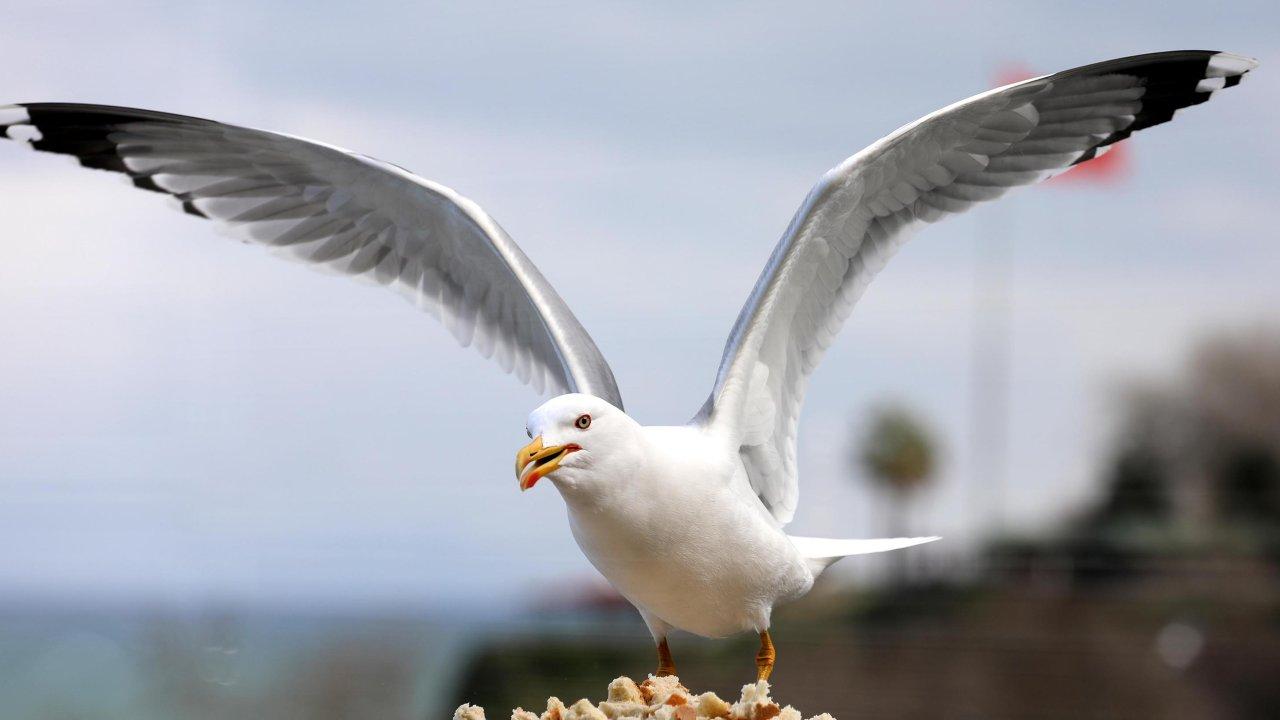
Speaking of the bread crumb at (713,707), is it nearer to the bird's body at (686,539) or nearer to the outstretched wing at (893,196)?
the bird's body at (686,539)

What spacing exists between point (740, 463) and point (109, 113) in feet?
3.31

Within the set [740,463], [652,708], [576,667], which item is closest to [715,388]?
[740,463]

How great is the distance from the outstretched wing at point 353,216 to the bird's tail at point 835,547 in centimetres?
33

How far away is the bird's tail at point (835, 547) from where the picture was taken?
1849mm

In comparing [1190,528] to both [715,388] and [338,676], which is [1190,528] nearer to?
[338,676]

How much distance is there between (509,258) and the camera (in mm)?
1905

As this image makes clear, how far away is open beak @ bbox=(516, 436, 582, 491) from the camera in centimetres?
151

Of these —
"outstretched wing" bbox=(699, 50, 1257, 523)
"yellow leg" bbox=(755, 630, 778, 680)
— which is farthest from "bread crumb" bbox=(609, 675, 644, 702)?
"outstretched wing" bbox=(699, 50, 1257, 523)

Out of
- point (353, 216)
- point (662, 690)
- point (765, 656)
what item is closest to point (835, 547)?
point (765, 656)

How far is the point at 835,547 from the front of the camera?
6.19ft

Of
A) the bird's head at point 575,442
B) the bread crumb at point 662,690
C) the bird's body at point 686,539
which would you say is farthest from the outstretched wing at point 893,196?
the bread crumb at point 662,690

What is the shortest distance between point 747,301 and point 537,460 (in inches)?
16.5

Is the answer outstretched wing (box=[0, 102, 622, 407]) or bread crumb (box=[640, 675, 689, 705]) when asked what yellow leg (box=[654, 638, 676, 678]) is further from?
outstretched wing (box=[0, 102, 622, 407])

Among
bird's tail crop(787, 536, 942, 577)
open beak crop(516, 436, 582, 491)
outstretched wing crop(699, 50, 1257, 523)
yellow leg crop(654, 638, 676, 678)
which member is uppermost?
outstretched wing crop(699, 50, 1257, 523)
